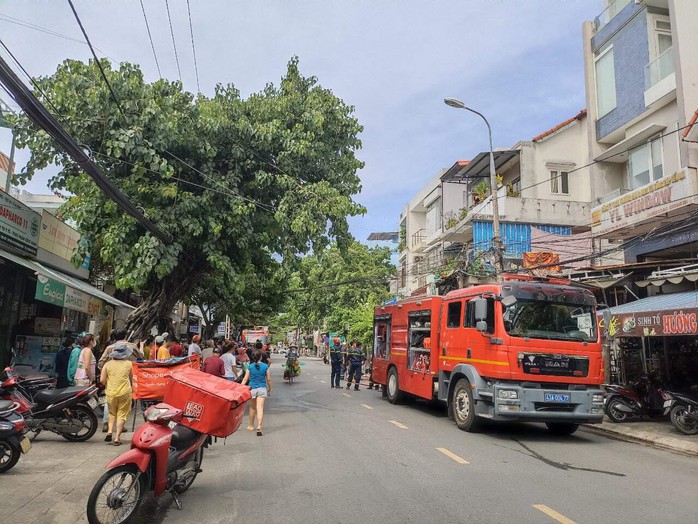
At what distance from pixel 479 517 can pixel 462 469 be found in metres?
2.09

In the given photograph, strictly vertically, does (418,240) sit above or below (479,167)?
below

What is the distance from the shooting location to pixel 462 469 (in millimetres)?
7184

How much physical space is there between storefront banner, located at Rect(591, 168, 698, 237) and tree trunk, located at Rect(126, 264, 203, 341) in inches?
488

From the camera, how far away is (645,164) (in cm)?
1680

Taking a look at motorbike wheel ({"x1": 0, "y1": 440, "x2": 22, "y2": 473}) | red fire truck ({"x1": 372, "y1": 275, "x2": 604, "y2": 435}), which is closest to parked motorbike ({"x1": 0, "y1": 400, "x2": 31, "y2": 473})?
motorbike wheel ({"x1": 0, "y1": 440, "x2": 22, "y2": 473})

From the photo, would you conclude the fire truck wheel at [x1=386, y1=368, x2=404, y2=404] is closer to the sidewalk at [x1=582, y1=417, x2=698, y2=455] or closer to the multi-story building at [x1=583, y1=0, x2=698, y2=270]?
the sidewalk at [x1=582, y1=417, x2=698, y2=455]

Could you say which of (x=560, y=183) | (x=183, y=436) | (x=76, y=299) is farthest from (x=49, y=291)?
(x=560, y=183)

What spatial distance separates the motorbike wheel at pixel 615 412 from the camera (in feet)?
41.2

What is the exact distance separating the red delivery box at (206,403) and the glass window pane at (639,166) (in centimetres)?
1568

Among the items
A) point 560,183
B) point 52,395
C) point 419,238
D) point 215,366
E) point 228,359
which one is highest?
point 560,183

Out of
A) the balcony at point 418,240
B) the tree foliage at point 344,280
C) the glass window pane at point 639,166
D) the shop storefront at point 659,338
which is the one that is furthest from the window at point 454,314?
the tree foliage at point 344,280

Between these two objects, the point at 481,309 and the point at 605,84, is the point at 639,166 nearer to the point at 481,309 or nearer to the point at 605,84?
the point at 605,84

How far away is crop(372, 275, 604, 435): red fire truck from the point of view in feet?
32.3

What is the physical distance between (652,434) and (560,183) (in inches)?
610
